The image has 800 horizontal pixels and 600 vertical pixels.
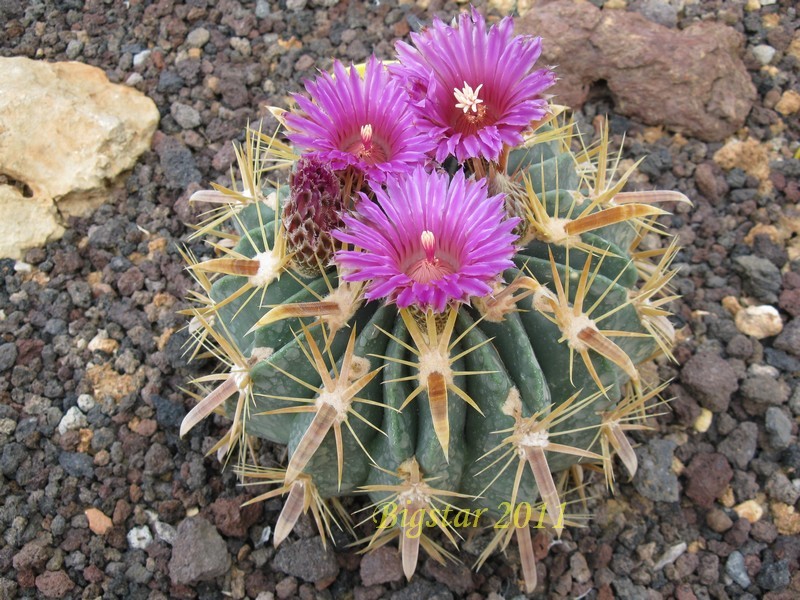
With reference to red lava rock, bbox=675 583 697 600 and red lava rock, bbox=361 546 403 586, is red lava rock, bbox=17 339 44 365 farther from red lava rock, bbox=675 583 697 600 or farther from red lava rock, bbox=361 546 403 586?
red lava rock, bbox=675 583 697 600

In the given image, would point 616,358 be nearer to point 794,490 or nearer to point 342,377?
point 342,377

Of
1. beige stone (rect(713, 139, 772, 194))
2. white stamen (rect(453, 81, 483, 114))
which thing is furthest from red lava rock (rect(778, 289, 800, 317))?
white stamen (rect(453, 81, 483, 114))

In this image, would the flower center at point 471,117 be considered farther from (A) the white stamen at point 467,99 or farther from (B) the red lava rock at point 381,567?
(B) the red lava rock at point 381,567

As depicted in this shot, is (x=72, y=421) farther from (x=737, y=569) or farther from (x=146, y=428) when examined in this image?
(x=737, y=569)

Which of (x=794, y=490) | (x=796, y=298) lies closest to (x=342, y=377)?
(x=794, y=490)

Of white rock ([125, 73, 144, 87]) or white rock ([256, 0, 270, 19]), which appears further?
white rock ([256, 0, 270, 19])

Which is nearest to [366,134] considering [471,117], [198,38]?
[471,117]
